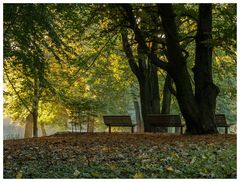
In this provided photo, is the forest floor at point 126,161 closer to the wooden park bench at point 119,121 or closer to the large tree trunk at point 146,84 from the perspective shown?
the wooden park bench at point 119,121

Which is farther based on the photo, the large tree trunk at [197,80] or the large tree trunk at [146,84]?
the large tree trunk at [146,84]

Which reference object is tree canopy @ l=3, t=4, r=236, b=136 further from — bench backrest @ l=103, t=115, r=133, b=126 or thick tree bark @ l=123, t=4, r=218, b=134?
bench backrest @ l=103, t=115, r=133, b=126

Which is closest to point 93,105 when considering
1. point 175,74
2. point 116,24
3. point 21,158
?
point 116,24

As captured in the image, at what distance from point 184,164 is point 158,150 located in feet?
5.42

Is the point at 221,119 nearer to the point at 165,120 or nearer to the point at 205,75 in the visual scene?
the point at 165,120

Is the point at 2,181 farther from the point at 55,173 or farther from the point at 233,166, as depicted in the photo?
the point at 233,166

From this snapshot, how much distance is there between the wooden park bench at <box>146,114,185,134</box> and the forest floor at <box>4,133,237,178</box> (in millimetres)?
5288

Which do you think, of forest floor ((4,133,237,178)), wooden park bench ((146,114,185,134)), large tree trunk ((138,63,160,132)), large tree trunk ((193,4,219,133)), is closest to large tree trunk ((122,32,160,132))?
large tree trunk ((138,63,160,132))

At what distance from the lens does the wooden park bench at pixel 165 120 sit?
14.8 m

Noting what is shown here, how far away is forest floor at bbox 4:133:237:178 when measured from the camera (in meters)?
6.24

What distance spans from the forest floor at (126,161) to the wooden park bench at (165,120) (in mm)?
5288

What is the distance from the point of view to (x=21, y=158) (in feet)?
25.5

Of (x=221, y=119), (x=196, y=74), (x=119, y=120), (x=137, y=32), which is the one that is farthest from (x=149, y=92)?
(x=137, y=32)

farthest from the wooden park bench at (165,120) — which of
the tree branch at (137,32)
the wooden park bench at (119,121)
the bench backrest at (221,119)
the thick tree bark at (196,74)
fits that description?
the tree branch at (137,32)
